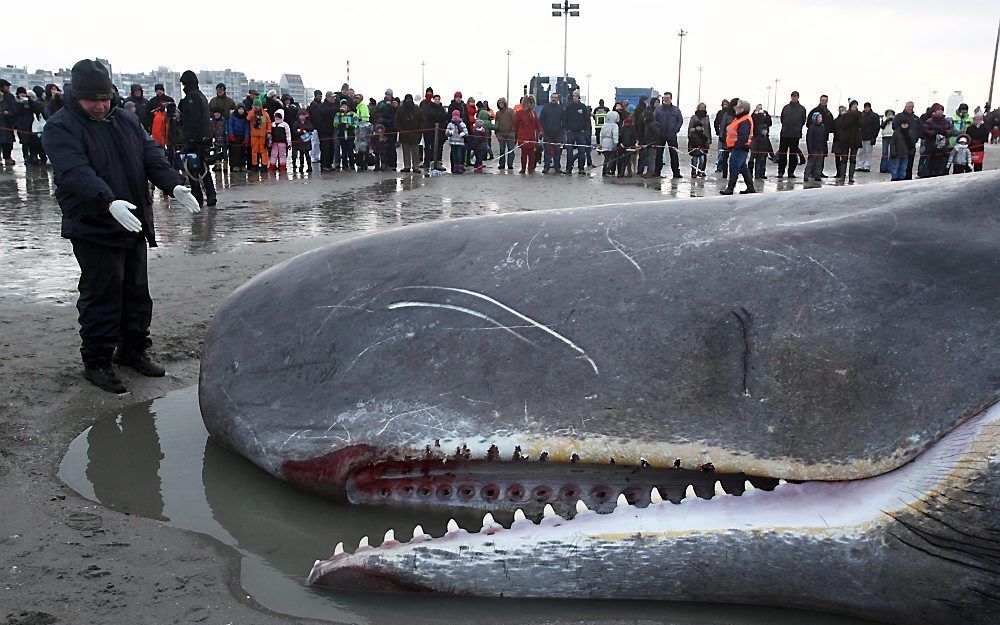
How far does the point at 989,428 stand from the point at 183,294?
7.04m

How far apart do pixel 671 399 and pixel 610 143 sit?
68.9 ft

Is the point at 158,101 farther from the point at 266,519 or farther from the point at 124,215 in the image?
the point at 266,519

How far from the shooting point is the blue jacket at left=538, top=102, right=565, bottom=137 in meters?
24.7

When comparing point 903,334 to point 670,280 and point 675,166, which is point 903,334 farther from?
point 675,166

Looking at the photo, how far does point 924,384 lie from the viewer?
10.2 ft

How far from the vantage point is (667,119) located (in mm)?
23062

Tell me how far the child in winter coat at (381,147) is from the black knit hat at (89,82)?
19646mm

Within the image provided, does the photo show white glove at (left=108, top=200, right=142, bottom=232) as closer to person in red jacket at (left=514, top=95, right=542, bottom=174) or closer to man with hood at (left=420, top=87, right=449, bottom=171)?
man with hood at (left=420, top=87, right=449, bottom=171)

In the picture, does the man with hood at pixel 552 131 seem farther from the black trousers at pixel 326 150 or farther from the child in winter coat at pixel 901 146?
the child in winter coat at pixel 901 146

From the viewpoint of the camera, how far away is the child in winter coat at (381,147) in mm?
24906


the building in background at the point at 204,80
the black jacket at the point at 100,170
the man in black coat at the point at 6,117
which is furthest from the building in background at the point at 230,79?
the black jacket at the point at 100,170

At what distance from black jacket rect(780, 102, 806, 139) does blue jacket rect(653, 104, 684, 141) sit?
284cm

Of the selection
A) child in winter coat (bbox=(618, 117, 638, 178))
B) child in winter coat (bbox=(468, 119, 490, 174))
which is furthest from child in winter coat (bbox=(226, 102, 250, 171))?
child in winter coat (bbox=(618, 117, 638, 178))

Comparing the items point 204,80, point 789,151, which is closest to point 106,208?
point 789,151
